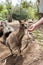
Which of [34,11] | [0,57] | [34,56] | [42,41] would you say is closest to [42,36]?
[42,41]

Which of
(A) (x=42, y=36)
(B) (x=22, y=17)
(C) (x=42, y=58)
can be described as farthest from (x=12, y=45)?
(B) (x=22, y=17)

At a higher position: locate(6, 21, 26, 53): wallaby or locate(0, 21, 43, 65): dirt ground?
locate(6, 21, 26, 53): wallaby

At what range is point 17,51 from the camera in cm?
184

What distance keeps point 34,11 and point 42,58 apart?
2.95 metres

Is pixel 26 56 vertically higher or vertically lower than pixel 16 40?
lower

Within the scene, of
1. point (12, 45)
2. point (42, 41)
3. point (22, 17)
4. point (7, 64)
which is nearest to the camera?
point (7, 64)

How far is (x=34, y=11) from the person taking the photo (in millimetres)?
4707

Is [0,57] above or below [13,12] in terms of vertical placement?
above

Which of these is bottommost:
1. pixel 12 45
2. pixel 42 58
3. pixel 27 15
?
pixel 27 15

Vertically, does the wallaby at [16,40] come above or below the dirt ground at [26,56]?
above

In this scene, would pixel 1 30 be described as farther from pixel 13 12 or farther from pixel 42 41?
pixel 13 12

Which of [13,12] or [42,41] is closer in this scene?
[42,41]

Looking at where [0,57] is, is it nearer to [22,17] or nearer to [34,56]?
[34,56]

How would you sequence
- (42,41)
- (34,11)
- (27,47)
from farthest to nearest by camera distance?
(34,11)
(42,41)
(27,47)
